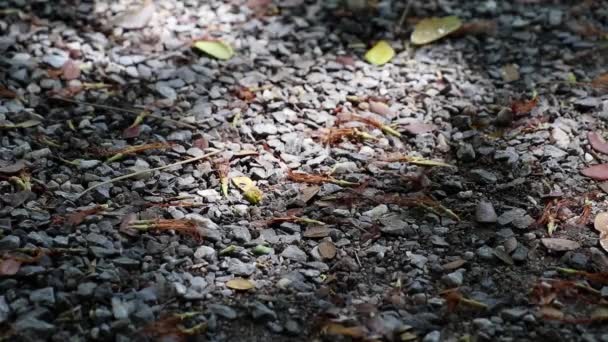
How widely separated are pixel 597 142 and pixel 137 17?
4.66ft

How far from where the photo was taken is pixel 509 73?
2.39 m

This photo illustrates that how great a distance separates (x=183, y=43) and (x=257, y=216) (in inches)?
31.9

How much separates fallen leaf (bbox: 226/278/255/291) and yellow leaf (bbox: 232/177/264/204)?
0.87 ft

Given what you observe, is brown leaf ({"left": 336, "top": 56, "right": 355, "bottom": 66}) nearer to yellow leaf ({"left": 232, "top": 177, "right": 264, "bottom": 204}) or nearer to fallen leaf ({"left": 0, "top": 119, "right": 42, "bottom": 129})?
yellow leaf ({"left": 232, "top": 177, "right": 264, "bottom": 204})

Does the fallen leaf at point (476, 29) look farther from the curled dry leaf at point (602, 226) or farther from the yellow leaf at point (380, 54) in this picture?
the curled dry leaf at point (602, 226)

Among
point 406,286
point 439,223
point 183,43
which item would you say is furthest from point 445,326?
point 183,43

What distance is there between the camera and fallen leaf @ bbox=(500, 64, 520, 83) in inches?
93.4

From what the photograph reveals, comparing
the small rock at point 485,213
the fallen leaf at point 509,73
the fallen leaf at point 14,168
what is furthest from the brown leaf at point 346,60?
the fallen leaf at point 14,168

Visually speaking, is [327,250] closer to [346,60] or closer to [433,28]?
[346,60]

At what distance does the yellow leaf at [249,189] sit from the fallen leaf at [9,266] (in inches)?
21.1

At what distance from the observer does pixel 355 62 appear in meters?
2.43

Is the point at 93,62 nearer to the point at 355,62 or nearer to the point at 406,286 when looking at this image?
the point at 355,62

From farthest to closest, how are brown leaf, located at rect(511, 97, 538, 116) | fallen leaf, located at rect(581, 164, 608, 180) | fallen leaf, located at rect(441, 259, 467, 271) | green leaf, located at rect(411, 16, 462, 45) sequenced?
green leaf, located at rect(411, 16, 462, 45) → brown leaf, located at rect(511, 97, 538, 116) → fallen leaf, located at rect(581, 164, 608, 180) → fallen leaf, located at rect(441, 259, 467, 271)

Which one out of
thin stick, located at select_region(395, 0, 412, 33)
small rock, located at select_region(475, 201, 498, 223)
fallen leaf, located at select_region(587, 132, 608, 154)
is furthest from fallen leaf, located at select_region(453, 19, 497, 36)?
small rock, located at select_region(475, 201, 498, 223)
